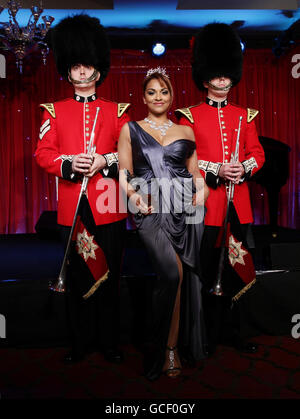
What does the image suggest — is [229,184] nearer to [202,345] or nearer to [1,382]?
[202,345]

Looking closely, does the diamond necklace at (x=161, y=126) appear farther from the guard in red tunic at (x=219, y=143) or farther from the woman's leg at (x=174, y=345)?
the woman's leg at (x=174, y=345)

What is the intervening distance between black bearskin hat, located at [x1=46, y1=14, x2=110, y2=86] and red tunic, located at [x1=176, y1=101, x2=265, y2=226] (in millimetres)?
615

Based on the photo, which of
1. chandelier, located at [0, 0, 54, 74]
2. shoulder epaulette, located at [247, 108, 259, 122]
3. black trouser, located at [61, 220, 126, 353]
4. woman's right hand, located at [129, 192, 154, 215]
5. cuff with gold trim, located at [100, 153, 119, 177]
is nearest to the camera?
woman's right hand, located at [129, 192, 154, 215]

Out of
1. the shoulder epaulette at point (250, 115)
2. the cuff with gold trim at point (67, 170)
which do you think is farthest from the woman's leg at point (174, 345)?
the shoulder epaulette at point (250, 115)

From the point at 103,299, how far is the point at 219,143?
48.6 inches

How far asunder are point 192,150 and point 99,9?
13.2 ft

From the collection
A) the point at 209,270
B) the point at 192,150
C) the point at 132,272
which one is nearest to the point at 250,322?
the point at 209,270

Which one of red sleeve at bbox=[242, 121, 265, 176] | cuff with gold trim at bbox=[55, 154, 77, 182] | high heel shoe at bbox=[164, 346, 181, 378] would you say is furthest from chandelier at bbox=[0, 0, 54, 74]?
high heel shoe at bbox=[164, 346, 181, 378]

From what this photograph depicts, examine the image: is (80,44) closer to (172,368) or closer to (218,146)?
(218,146)

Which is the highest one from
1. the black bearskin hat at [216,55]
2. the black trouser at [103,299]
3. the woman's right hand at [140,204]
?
the black bearskin hat at [216,55]

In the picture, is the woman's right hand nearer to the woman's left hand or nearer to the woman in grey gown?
the woman in grey gown

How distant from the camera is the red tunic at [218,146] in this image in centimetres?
244

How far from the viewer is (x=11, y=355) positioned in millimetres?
2703

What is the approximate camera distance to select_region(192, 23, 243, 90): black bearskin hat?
2.52 m
